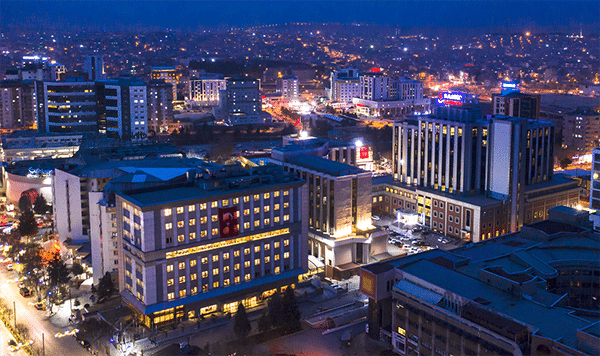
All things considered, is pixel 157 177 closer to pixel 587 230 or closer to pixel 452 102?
pixel 587 230

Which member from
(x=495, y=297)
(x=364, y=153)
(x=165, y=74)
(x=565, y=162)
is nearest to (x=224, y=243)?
(x=495, y=297)

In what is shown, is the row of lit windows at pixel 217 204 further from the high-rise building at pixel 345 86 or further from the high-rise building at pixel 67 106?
the high-rise building at pixel 345 86

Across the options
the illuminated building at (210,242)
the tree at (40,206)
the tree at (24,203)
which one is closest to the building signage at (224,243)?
the illuminated building at (210,242)

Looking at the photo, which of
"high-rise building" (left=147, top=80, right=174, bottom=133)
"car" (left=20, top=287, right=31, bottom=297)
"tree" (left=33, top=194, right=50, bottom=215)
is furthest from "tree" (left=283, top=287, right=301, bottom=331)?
"high-rise building" (left=147, top=80, right=174, bottom=133)

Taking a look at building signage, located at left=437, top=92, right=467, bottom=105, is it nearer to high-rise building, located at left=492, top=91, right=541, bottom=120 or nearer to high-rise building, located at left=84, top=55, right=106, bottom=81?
high-rise building, located at left=492, top=91, right=541, bottom=120

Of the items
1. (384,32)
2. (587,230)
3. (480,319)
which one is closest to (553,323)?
(480,319)

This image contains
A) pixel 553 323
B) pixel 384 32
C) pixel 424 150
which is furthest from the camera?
pixel 384 32
